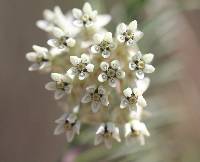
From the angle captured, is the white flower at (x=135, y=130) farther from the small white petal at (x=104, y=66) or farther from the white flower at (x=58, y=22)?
the white flower at (x=58, y=22)

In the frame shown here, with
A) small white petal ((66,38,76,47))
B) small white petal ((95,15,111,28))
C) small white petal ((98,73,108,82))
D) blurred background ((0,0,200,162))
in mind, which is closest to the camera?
small white petal ((98,73,108,82))

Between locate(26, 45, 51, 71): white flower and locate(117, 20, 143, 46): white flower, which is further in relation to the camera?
locate(26, 45, 51, 71): white flower

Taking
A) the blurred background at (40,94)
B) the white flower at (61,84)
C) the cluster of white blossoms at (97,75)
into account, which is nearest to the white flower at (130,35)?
the cluster of white blossoms at (97,75)

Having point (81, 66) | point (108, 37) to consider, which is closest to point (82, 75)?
point (81, 66)

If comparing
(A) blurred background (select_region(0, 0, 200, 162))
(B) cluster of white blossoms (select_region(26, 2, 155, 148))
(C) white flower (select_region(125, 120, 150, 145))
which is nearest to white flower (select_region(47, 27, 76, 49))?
(B) cluster of white blossoms (select_region(26, 2, 155, 148))

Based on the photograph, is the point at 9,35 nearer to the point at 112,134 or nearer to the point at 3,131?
the point at 3,131

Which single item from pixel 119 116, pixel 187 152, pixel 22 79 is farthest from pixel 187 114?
pixel 119 116

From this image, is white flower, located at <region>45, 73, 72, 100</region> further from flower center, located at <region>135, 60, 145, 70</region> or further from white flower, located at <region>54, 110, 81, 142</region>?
flower center, located at <region>135, 60, 145, 70</region>
